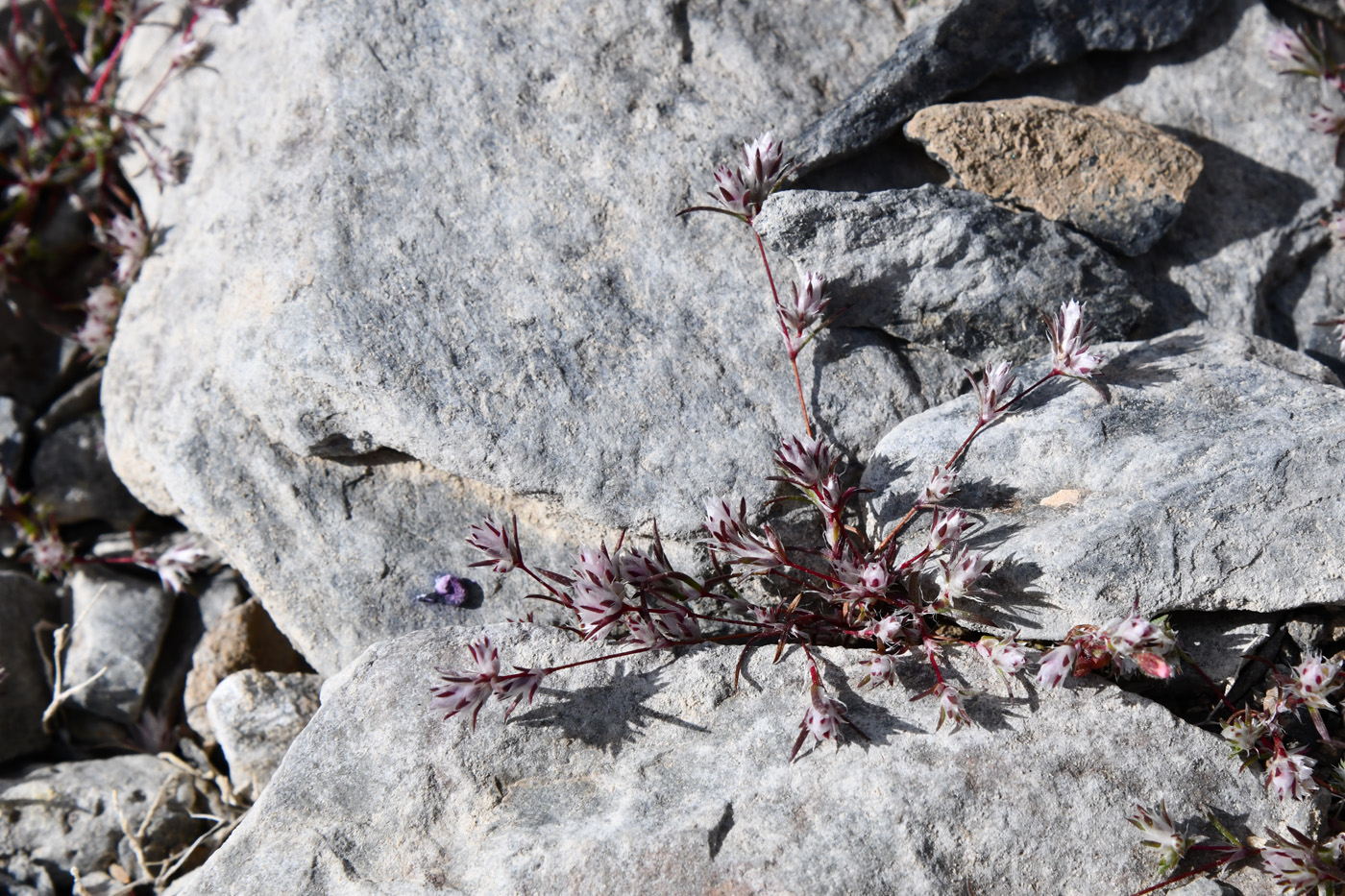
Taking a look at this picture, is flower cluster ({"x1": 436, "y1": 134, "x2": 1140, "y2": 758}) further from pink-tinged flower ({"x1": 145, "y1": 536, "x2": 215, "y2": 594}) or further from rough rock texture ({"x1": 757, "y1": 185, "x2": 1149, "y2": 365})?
pink-tinged flower ({"x1": 145, "y1": 536, "x2": 215, "y2": 594})

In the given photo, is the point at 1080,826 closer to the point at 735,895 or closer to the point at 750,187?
the point at 735,895

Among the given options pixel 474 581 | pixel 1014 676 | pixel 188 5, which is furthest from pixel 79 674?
Answer: pixel 1014 676

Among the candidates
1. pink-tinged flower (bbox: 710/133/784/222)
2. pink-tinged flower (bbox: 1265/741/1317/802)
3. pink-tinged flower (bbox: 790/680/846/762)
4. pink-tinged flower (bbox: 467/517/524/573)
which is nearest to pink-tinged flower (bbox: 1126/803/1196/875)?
pink-tinged flower (bbox: 1265/741/1317/802)

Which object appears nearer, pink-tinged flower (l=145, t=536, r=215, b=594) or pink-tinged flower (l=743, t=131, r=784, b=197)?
pink-tinged flower (l=743, t=131, r=784, b=197)

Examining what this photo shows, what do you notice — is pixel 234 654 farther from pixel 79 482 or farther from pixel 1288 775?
pixel 1288 775

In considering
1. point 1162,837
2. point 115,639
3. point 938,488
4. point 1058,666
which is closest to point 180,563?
point 115,639

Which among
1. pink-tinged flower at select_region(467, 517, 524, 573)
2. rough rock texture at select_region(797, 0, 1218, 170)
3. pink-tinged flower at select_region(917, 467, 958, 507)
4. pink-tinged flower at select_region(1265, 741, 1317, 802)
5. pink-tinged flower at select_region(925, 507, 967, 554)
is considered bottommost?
pink-tinged flower at select_region(1265, 741, 1317, 802)

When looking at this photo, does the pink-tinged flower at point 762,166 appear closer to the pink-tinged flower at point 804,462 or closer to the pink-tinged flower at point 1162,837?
the pink-tinged flower at point 804,462
